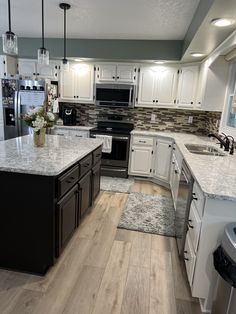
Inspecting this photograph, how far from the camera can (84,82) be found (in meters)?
4.42

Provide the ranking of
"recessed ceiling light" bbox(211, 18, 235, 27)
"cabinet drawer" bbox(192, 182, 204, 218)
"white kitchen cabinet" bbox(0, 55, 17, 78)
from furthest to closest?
"white kitchen cabinet" bbox(0, 55, 17, 78)
"recessed ceiling light" bbox(211, 18, 235, 27)
"cabinet drawer" bbox(192, 182, 204, 218)

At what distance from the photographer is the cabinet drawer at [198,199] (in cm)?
154

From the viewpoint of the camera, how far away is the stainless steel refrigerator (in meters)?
4.11

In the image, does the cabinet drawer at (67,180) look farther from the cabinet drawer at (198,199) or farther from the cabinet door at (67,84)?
the cabinet door at (67,84)

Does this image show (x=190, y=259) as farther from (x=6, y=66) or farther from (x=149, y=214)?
(x=6, y=66)

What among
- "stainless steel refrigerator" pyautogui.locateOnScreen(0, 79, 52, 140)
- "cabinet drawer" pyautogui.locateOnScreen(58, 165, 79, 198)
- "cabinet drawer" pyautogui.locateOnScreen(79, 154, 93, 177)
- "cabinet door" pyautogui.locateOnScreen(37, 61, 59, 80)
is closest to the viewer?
"cabinet drawer" pyautogui.locateOnScreen(58, 165, 79, 198)

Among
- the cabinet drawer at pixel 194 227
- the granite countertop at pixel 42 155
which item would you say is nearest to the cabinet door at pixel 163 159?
A: the granite countertop at pixel 42 155

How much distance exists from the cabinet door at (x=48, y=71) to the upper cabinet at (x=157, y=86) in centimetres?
167

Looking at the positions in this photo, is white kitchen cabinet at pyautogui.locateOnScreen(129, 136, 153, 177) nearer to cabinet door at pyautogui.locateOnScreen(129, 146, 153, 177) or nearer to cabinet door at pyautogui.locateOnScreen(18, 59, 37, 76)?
cabinet door at pyautogui.locateOnScreen(129, 146, 153, 177)

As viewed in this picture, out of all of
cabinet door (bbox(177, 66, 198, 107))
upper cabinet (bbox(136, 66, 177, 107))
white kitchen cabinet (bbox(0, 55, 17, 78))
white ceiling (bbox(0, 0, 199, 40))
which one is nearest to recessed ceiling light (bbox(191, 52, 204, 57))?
white ceiling (bbox(0, 0, 199, 40))

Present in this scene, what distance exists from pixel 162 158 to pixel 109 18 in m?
2.32

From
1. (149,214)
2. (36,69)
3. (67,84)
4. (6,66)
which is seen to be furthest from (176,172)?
(6,66)

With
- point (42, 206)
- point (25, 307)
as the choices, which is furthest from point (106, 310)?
point (42, 206)

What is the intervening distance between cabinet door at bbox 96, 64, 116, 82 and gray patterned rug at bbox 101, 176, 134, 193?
74.1 inches
